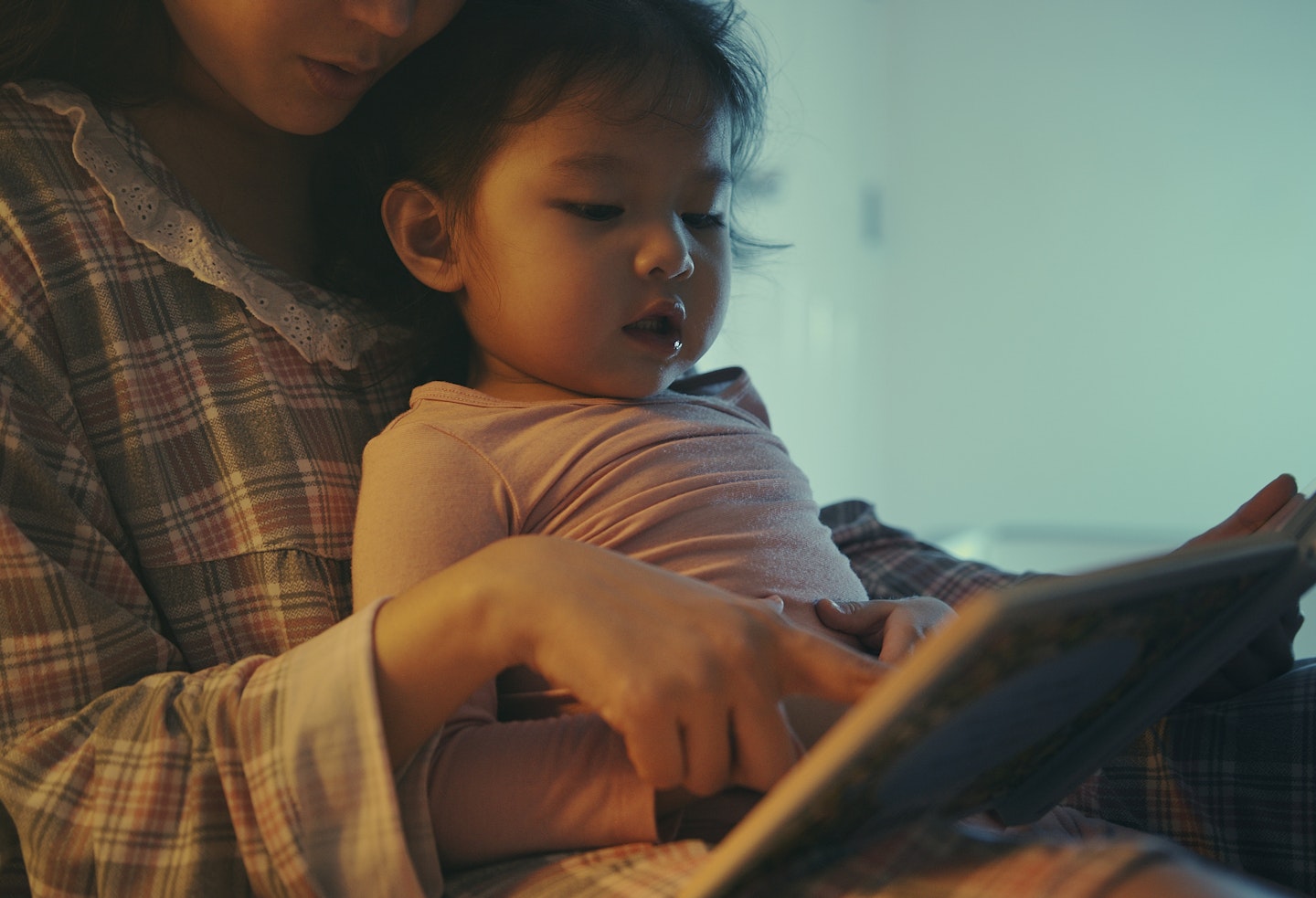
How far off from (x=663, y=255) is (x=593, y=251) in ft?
0.17

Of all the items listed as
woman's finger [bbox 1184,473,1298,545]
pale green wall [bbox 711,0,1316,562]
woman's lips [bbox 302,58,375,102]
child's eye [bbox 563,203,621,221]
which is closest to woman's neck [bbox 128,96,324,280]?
woman's lips [bbox 302,58,375,102]

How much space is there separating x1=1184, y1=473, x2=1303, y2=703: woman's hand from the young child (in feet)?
0.71

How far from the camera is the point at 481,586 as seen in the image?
59 centimetres

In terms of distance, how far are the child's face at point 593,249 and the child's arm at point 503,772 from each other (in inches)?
7.6

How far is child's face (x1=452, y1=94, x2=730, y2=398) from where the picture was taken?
856 mm

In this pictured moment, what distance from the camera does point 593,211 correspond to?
0.87 m

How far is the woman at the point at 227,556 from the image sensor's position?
1.90 ft

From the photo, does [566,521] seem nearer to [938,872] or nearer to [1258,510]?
[938,872]

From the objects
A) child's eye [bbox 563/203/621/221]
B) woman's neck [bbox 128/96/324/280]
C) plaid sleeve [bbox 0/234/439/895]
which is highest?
child's eye [bbox 563/203/621/221]

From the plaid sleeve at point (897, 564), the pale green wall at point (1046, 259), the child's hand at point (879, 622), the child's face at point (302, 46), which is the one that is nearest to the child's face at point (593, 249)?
the child's face at point (302, 46)

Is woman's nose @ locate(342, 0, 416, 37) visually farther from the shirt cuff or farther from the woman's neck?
the shirt cuff

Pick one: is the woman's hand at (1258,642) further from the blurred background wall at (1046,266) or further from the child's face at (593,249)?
the blurred background wall at (1046,266)

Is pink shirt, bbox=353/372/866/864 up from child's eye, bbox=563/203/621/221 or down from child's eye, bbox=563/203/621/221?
down

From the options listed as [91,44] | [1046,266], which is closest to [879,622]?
[91,44]
